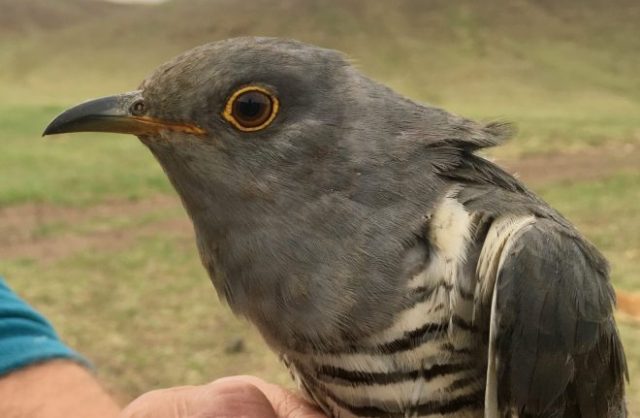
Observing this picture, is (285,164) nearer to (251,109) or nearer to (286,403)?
(251,109)

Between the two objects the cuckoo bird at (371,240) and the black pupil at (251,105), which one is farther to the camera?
the black pupil at (251,105)

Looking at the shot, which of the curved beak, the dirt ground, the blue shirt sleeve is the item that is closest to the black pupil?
the curved beak

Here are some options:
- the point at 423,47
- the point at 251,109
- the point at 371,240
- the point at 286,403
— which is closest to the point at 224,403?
the point at 286,403

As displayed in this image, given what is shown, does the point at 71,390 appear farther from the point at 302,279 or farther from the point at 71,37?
the point at 71,37

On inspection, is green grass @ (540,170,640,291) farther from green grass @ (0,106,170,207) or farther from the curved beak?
green grass @ (0,106,170,207)

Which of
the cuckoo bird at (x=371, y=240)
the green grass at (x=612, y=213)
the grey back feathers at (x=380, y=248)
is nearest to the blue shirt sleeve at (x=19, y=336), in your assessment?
the cuckoo bird at (x=371, y=240)

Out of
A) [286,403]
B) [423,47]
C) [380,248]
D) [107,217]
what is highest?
[423,47]

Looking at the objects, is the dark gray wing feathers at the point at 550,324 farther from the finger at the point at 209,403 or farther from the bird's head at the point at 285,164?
the finger at the point at 209,403

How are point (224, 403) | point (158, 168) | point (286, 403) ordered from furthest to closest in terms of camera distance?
point (158, 168) < point (286, 403) < point (224, 403)
